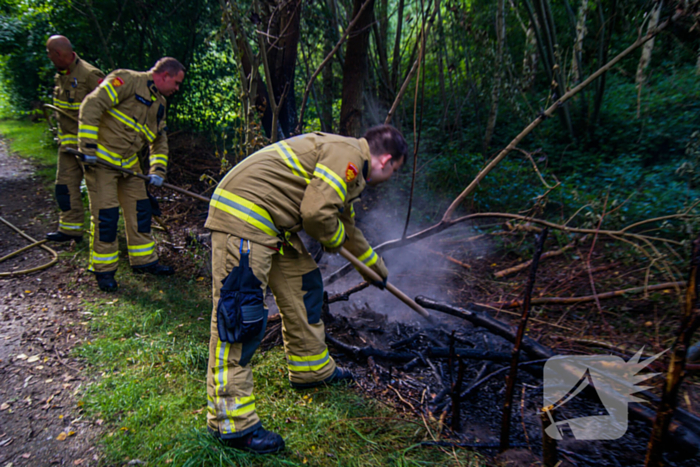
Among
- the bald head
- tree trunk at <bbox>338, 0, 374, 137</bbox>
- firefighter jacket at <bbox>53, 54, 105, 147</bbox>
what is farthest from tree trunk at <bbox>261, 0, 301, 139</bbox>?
the bald head

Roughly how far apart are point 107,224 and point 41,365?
1.57 meters

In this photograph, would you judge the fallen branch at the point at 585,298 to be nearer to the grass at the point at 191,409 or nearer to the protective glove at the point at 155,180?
the grass at the point at 191,409

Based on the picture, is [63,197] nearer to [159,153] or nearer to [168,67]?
[159,153]

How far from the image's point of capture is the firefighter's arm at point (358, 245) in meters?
2.78

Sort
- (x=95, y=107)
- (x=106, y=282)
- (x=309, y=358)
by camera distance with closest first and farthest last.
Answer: (x=309, y=358), (x=95, y=107), (x=106, y=282)

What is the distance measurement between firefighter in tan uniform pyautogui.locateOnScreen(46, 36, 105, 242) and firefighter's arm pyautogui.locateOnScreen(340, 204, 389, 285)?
12.3 ft

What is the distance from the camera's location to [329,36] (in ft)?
17.9

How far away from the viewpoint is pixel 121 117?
4020 mm

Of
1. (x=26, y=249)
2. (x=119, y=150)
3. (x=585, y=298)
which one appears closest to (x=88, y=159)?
(x=119, y=150)

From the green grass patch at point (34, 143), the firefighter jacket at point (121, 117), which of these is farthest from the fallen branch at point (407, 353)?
the green grass patch at point (34, 143)

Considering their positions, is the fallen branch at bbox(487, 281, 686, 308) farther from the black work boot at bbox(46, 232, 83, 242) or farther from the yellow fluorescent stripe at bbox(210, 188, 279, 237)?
the black work boot at bbox(46, 232, 83, 242)

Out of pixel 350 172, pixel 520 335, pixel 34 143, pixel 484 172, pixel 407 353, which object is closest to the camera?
pixel 520 335

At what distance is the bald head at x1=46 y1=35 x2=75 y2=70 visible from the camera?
429 cm

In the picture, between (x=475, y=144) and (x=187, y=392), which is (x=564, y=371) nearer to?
(x=187, y=392)
